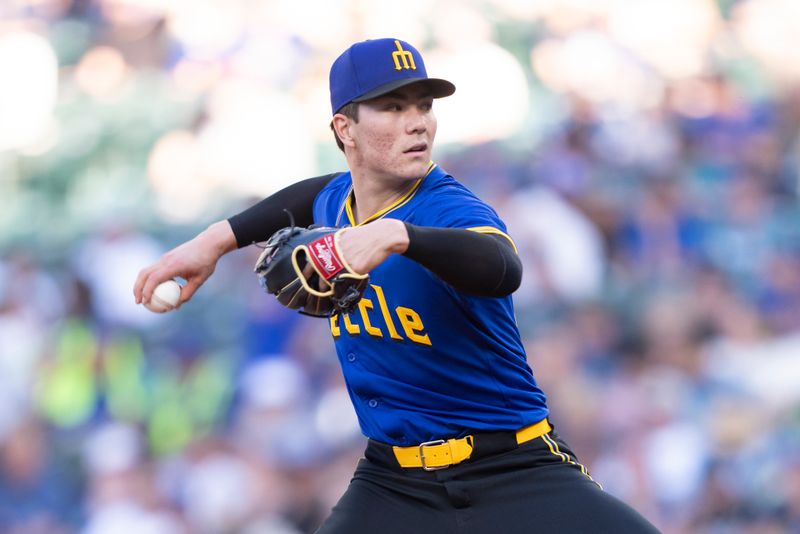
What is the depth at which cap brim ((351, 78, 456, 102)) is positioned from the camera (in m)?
3.64

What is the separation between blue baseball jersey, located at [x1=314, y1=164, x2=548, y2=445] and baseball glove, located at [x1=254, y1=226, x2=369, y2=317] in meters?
0.39

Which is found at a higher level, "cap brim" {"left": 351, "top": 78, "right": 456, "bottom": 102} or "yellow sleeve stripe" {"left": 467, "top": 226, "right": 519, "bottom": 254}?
"cap brim" {"left": 351, "top": 78, "right": 456, "bottom": 102}

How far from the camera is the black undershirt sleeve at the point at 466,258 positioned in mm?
2992

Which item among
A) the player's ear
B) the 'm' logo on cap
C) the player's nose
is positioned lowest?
the player's nose

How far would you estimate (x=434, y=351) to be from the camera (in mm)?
3570

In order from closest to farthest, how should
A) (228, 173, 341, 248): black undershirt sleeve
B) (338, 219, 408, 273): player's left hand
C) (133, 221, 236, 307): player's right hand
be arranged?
(338, 219, 408, 273): player's left hand, (133, 221, 236, 307): player's right hand, (228, 173, 341, 248): black undershirt sleeve

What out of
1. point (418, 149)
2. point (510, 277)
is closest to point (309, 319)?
point (418, 149)

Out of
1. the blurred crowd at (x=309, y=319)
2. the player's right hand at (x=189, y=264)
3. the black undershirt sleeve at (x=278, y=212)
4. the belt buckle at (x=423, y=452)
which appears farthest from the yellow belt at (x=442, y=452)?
the blurred crowd at (x=309, y=319)

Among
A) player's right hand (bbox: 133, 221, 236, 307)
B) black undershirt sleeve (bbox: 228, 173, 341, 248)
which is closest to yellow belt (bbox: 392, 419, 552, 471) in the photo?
player's right hand (bbox: 133, 221, 236, 307)

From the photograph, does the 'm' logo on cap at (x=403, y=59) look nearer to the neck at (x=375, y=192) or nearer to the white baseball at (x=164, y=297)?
the neck at (x=375, y=192)

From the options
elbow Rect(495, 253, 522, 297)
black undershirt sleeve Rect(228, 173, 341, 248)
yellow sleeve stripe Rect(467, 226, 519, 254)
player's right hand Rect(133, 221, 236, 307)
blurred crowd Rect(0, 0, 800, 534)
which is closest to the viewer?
elbow Rect(495, 253, 522, 297)

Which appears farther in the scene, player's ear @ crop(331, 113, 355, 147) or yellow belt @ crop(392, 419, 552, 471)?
player's ear @ crop(331, 113, 355, 147)

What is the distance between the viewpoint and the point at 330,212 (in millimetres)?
4246

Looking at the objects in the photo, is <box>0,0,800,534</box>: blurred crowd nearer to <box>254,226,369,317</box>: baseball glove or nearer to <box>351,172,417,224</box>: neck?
<box>351,172,417,224</box>: neck
